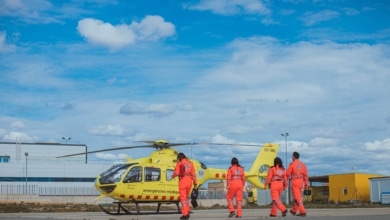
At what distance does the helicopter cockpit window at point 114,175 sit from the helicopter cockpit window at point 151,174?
93 centimetres

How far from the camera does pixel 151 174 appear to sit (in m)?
24.0

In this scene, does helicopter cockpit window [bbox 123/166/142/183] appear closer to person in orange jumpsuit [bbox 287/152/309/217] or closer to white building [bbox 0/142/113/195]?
person in orange jumpsuit [bbox 287/152/309/217]

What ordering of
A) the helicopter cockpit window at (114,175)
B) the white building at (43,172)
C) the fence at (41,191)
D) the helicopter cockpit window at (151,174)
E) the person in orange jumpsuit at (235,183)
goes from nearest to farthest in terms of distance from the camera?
the person in orange jumpsuit at (235,183) → the helicopter cockpit window at (114,175) → the helicopter cockpit window at (151,174) → the fence at (41,191) → the white building at (43,172)

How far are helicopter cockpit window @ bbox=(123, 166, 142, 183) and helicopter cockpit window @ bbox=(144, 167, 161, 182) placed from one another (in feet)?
0.93

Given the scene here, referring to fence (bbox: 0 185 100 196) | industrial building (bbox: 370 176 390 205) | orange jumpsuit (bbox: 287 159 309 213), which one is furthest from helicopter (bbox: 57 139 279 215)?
fence (bbox: 0 185 100 196)

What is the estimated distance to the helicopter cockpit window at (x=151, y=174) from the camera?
78.1 feet

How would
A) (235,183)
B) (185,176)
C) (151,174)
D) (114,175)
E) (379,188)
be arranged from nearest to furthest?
(185,176) < (235,183) < (114,175) < (151,174) < (379,188)

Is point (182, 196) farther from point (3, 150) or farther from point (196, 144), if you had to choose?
point (3, 150)

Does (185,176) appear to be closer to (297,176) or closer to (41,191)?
(297,176)

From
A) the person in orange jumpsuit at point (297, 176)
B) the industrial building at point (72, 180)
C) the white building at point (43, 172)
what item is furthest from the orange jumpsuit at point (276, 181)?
the white building at point (43, 172)

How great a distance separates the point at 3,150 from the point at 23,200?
134 ft

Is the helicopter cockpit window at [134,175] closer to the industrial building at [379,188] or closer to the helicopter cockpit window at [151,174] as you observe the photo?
the helicopter cockpit window at [151,174]

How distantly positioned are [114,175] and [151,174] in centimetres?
167

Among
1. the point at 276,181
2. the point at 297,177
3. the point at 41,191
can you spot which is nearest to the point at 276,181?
the point at 276,181
